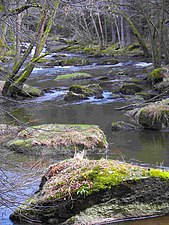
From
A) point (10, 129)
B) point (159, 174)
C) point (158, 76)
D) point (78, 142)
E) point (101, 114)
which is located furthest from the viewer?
point (158, 76)

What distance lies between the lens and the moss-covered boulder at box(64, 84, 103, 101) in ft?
54.4

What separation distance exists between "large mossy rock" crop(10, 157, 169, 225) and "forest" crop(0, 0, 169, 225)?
13 millimetres

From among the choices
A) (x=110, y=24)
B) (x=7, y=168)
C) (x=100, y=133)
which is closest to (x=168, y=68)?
(x=100, y=133)

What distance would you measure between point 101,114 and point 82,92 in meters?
3.71

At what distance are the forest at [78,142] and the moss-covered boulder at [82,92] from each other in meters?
0.04

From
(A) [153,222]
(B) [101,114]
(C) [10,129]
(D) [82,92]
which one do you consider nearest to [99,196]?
(A) [153,222]

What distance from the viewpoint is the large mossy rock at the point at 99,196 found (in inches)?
210

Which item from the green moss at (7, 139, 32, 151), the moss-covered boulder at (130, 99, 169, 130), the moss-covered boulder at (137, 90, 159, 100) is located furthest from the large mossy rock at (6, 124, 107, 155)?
the moss-covered boulder at (137, 90, 159, 100)

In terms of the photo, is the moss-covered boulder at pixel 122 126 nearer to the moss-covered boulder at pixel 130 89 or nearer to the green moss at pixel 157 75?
the moss-covered boulder at pixel 130 89

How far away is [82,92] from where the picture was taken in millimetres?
17188

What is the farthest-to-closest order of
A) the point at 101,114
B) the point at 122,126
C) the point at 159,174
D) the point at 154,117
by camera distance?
the point at 101,114 → the point at 122,126 → the point at 154,117 → the point at 159,174

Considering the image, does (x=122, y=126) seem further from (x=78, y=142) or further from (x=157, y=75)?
(x=157, y=75)

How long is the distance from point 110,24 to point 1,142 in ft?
127

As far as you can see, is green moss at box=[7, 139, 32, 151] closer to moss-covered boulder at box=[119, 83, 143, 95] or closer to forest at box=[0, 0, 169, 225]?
forest at box=[0, 0, 169, 225]
